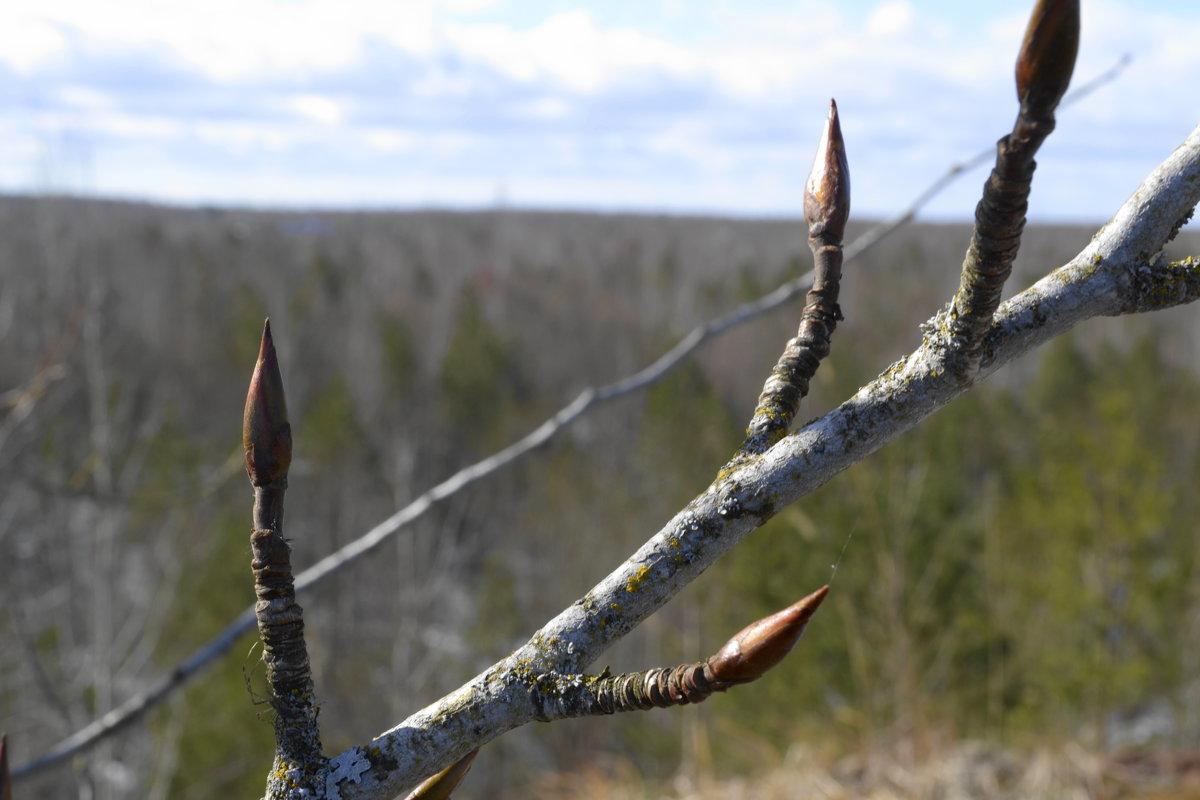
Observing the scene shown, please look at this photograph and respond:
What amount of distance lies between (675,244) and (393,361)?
36858 mm

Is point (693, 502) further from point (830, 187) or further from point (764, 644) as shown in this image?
point (830, 187)

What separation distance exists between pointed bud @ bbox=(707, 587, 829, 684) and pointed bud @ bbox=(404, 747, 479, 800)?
29 centimetres

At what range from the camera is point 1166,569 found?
70.4 ft

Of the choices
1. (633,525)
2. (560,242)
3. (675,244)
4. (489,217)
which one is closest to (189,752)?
(633,525)

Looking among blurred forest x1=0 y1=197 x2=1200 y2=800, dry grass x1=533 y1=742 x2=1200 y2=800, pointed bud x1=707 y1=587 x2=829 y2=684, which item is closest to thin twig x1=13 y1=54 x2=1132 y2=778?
blurred forest x1=0 y1=197 x2=1200 y2=800

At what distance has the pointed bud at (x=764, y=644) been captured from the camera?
0.60m

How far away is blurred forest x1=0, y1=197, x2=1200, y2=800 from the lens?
33.9 ft

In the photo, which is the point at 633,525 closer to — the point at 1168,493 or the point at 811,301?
the point at 1168,493

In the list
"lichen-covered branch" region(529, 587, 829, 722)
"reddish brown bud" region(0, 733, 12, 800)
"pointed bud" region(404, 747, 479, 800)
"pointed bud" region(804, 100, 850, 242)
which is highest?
"pointed bud" region(804, 100, 850, 242)

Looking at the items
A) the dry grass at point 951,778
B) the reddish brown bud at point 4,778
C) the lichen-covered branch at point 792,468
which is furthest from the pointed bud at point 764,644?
the dry grass at point 951,778

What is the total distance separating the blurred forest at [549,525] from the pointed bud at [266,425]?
275mm

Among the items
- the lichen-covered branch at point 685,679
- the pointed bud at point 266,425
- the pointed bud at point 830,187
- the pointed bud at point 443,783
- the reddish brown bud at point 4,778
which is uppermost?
the pointed bud at point 830,187

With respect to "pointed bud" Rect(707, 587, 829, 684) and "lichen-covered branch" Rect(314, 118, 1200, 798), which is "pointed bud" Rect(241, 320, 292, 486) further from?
"pointed bud" Rect(707, 587, 829, 684)

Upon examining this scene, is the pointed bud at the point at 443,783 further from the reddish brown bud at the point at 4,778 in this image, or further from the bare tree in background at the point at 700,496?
the reddish brown bud at the point at 4,778
